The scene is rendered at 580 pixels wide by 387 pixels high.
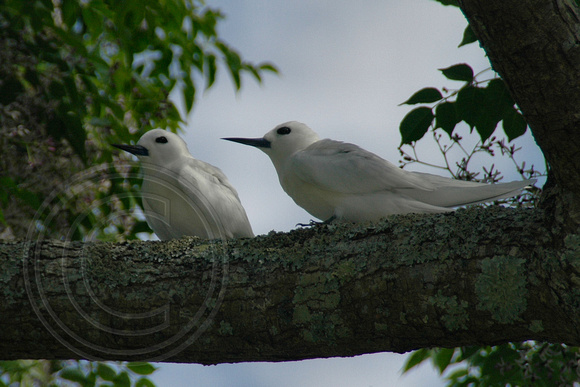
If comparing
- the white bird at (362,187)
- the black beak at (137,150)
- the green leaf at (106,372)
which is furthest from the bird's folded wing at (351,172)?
the green leaf at (106,372)

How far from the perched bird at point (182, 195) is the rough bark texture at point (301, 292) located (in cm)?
111

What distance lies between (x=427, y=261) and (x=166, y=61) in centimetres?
327

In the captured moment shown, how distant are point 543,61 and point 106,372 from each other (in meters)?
3.27

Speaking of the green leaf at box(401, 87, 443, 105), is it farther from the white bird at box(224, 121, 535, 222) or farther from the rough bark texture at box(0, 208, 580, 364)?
the rough bark texture at box(0, 208, 580, 364)

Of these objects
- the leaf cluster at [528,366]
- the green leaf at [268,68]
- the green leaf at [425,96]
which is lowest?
the leaf cluster at [528,366]

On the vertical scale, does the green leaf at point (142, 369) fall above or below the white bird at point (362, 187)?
below

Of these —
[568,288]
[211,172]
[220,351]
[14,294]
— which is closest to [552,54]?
[568,288]

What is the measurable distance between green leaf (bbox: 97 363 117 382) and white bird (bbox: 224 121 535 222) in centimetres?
165

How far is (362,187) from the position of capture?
12.3 feet

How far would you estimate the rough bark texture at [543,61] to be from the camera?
2.25 metres

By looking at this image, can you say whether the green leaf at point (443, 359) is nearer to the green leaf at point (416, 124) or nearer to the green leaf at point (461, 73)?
the green leaf at point (416, 124)

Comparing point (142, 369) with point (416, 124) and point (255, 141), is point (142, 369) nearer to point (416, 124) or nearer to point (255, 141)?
point (255, 141)

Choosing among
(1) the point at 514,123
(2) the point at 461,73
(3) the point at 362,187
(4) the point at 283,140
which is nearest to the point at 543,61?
(2) the point at 461,73

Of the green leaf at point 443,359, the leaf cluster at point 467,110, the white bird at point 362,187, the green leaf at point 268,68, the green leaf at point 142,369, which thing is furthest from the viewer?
the green leaf at point 268,68
